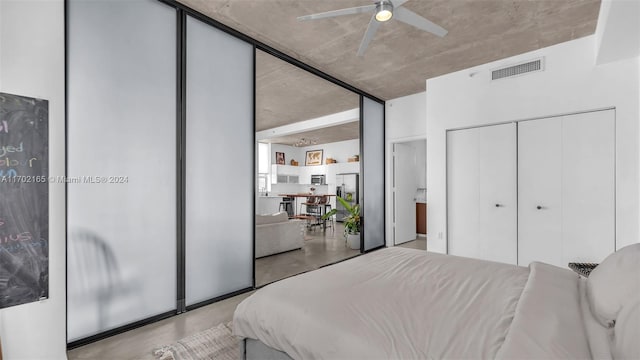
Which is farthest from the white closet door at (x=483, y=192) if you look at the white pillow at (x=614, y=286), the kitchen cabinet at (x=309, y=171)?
the kitchen cabinet at (x=309, y=171)

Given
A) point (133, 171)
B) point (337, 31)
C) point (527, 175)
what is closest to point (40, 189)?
point (133, 171)

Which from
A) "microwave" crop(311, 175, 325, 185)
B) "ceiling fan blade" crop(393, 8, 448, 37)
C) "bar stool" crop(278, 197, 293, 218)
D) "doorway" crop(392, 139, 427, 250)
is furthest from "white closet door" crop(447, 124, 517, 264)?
"bar stool" crop(278, 197, 293, 218)

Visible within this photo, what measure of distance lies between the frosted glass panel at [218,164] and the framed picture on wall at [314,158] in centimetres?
733

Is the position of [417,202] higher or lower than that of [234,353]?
higher

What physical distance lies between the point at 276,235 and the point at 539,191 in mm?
3678

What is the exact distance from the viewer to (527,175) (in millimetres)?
3709

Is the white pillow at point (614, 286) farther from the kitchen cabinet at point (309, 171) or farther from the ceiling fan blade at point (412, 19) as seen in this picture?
the kitchen cabinet at point (309, 171)

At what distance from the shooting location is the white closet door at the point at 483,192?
385 cm

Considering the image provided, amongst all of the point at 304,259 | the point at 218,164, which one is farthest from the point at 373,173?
the point at 218,164

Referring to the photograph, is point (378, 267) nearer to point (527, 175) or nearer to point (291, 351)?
point (291, 351)

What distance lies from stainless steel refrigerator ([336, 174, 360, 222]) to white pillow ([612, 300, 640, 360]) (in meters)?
8.02

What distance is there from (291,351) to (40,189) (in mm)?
1709

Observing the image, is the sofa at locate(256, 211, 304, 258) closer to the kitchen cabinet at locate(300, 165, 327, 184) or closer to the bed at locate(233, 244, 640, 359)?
the bed at locate(233, 244, 640, 359)

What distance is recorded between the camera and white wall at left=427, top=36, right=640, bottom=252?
10.0ft
